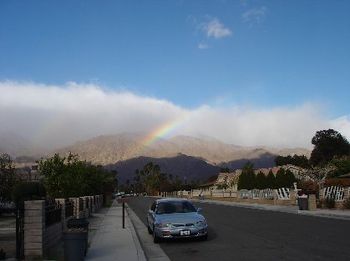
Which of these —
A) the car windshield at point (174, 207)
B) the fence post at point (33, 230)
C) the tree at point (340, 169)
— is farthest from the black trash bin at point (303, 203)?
the tree at point (340, 169)

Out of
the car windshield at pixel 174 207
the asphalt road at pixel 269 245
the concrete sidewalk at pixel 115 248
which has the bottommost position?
the concrete sidewalk at pixel 115 248

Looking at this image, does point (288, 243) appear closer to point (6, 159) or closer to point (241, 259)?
point (241, 259)

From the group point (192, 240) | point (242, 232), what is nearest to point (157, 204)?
point (192, 240)

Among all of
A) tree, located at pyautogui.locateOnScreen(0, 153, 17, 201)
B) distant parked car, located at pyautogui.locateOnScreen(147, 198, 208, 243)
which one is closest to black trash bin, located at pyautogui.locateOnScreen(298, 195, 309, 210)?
distant parked car, located at pyautogui.locateOnScreen(147, 198, 208, 243)

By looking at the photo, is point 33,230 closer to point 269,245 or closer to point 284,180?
point 269,245

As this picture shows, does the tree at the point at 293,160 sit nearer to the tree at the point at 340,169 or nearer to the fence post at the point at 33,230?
the tree at the point at 340,169

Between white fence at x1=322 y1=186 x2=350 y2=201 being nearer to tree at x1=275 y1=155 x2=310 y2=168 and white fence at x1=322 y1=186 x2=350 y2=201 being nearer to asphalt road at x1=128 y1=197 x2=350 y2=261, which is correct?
asphalt road at x1=128 y1=197 x2=350 y2=261

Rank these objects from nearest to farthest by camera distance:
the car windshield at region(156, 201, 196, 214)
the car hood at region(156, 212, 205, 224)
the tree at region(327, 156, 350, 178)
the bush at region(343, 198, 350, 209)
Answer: the car hood at region(156, 212, 205, 224) → the car windshield at region(156, 201, 196, 214) → the bush at region(343, 198, 350, 209) → the tree at region(327, 156, 350, 178)

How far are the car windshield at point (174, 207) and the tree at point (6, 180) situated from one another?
79.4ft

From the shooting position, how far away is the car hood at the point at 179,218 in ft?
60.7

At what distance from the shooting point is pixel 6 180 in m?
42.2

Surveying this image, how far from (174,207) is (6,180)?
25.4m

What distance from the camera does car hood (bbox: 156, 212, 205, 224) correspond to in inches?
729

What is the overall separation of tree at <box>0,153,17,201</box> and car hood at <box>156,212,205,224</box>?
2540 centimetres
